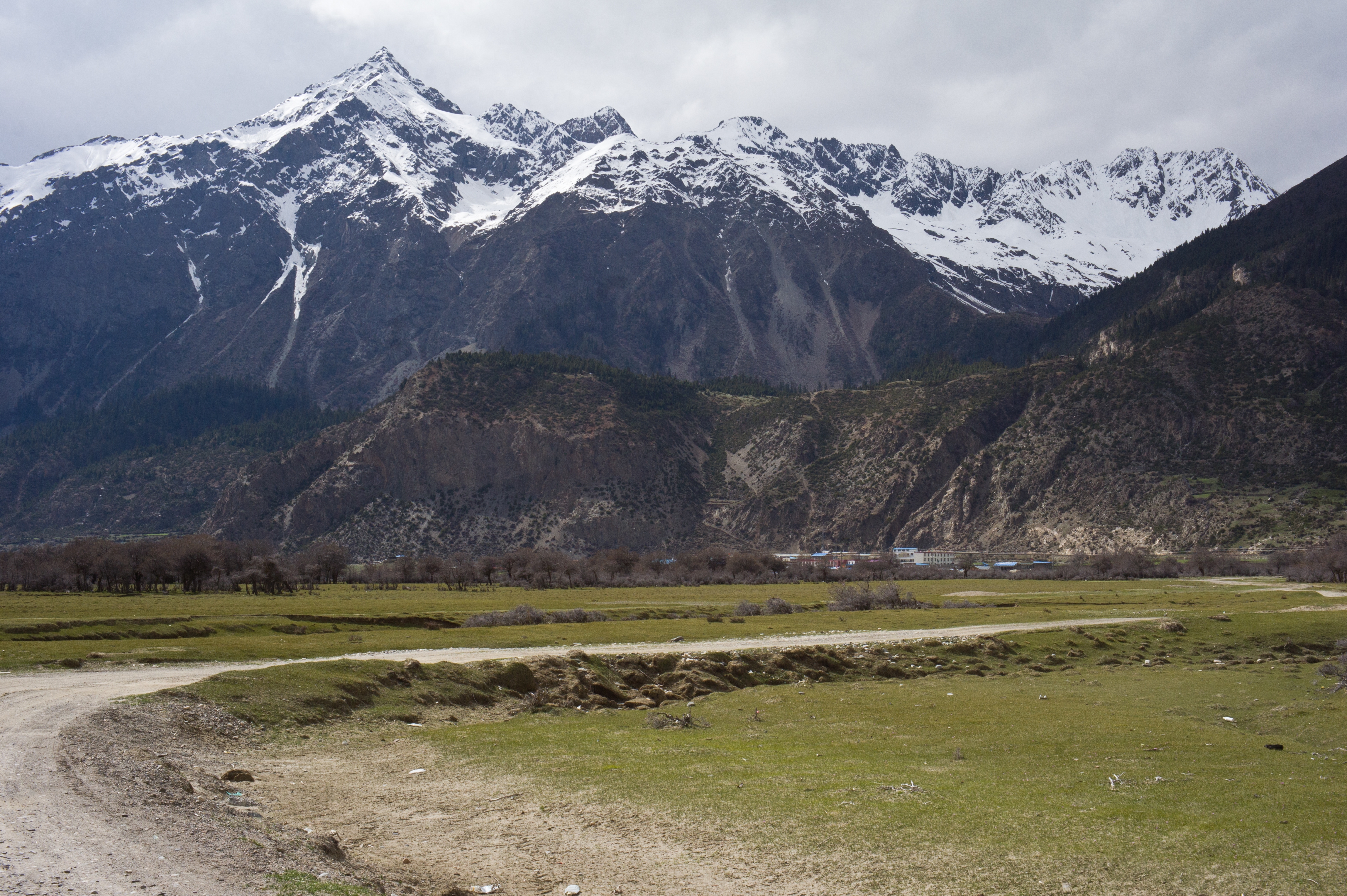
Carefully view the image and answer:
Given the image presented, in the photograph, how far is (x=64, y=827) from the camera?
15.5 metres

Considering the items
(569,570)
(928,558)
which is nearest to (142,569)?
(569,570)

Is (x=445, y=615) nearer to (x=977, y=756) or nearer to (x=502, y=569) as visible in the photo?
(x=977, y=756)

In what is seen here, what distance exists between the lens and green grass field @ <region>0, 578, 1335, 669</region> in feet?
154

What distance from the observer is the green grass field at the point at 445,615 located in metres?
46.9

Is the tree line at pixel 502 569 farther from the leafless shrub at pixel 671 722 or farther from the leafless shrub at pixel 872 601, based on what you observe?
the leafless shrub at pixel 671 722

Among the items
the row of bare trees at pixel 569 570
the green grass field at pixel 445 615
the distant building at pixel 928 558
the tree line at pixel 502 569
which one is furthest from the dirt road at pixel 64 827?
the distant building at pixel 928 558

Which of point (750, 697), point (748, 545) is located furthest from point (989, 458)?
point (750, 697)

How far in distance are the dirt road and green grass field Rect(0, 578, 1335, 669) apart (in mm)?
11389

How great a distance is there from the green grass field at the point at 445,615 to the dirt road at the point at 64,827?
37.4 ft

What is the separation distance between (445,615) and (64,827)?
58654mm

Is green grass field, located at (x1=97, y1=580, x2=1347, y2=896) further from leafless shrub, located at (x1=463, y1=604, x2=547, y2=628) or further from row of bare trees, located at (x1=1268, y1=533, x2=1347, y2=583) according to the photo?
row of bare trees, located at (x1=1268, y1=533, x2=1347, y2=583)

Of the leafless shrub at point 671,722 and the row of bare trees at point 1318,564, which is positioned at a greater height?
the leafless shrub at point 671,722

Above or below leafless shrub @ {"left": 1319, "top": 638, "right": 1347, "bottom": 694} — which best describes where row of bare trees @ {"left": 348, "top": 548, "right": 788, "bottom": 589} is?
below

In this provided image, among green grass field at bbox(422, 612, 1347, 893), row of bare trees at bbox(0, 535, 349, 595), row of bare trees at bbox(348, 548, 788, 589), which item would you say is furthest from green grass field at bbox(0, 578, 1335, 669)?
green grass field at bbox(422, 612, 1347, 893)
